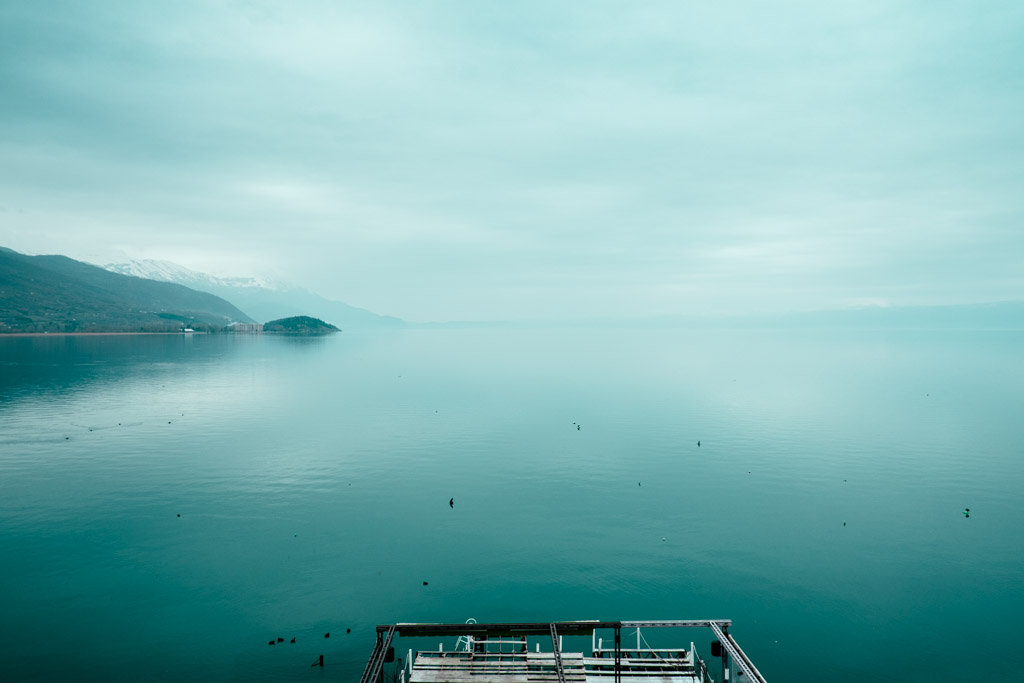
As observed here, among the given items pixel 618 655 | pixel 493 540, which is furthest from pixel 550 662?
pixel 493 540

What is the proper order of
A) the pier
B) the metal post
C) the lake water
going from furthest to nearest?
the lake water
the pier
the metal post

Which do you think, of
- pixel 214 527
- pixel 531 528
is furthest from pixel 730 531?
pixel 214 527

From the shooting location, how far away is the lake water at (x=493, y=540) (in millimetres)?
42594

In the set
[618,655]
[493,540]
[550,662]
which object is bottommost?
[493,540]

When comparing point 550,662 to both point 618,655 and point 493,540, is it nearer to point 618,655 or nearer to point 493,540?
point 618,655

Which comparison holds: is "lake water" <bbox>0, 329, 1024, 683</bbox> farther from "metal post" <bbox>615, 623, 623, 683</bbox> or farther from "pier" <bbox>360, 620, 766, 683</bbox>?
"metal post" <bbox>615, 623, 623, 683</bbox>

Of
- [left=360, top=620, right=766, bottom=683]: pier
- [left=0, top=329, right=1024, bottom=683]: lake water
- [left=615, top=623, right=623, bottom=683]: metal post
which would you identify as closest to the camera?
[left=615, top=623, right=623, bottom=683]: metal post

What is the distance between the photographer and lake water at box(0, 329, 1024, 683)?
42594 mm

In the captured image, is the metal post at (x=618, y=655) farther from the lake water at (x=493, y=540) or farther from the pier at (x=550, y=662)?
the lake water at (x=493, y=540)

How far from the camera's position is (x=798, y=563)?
56250mm

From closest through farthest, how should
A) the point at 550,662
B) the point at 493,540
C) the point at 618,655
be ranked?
the point at 618,655 < the point at 550,662 < the point at 493,540

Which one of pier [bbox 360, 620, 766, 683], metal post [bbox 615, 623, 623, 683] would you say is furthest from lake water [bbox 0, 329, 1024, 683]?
metal post [bbox 615, 623, 623, 683]

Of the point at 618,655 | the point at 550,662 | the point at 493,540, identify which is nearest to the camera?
the point at 618,655

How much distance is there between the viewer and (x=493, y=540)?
62.1m
